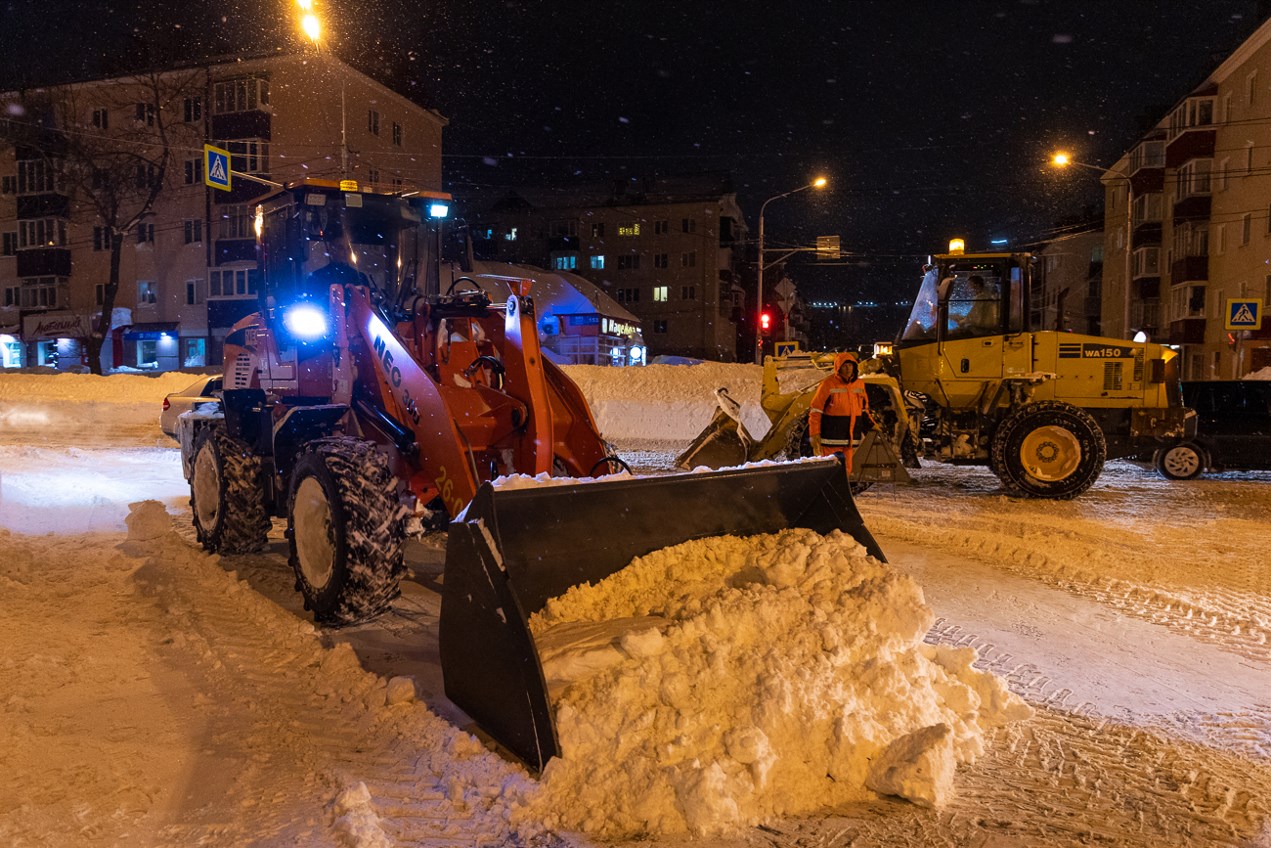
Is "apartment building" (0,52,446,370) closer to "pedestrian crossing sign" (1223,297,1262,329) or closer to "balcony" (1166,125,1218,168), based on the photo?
"pedestrian crossing sign" (1223,297,1262,329)

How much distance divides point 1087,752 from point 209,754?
12.3ft

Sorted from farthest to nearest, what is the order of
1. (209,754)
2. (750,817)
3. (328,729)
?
(328,729), (209,754), (750,817)

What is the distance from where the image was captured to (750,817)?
3.11 metres


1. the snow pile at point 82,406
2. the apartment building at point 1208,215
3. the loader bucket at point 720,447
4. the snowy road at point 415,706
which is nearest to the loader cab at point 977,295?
the loader bucket at point 720,447

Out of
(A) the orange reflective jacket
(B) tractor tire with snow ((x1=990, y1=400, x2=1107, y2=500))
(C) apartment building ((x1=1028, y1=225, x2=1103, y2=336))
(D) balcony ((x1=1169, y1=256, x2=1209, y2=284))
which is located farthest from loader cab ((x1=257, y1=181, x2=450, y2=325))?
(C) apartment building ((x1=1028, y1=225, x2=1103, y2=336))

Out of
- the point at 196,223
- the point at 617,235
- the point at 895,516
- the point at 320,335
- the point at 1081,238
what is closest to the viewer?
the point at 320,335

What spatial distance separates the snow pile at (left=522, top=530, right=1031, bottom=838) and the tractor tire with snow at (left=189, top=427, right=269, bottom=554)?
3859 mm

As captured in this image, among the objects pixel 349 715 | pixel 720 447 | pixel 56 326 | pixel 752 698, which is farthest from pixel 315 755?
pixel 56 326

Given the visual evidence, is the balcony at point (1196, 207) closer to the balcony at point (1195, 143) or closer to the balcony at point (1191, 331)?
the balcony at point (1195, 143)

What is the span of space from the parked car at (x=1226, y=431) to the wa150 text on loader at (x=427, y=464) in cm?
1017

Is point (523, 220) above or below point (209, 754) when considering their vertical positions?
above

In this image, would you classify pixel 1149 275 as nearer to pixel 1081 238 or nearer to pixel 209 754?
pixel 1081 238

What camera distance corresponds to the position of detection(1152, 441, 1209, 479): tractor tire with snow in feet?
41.1

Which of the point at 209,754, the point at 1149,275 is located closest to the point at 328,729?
the point at 209,754
